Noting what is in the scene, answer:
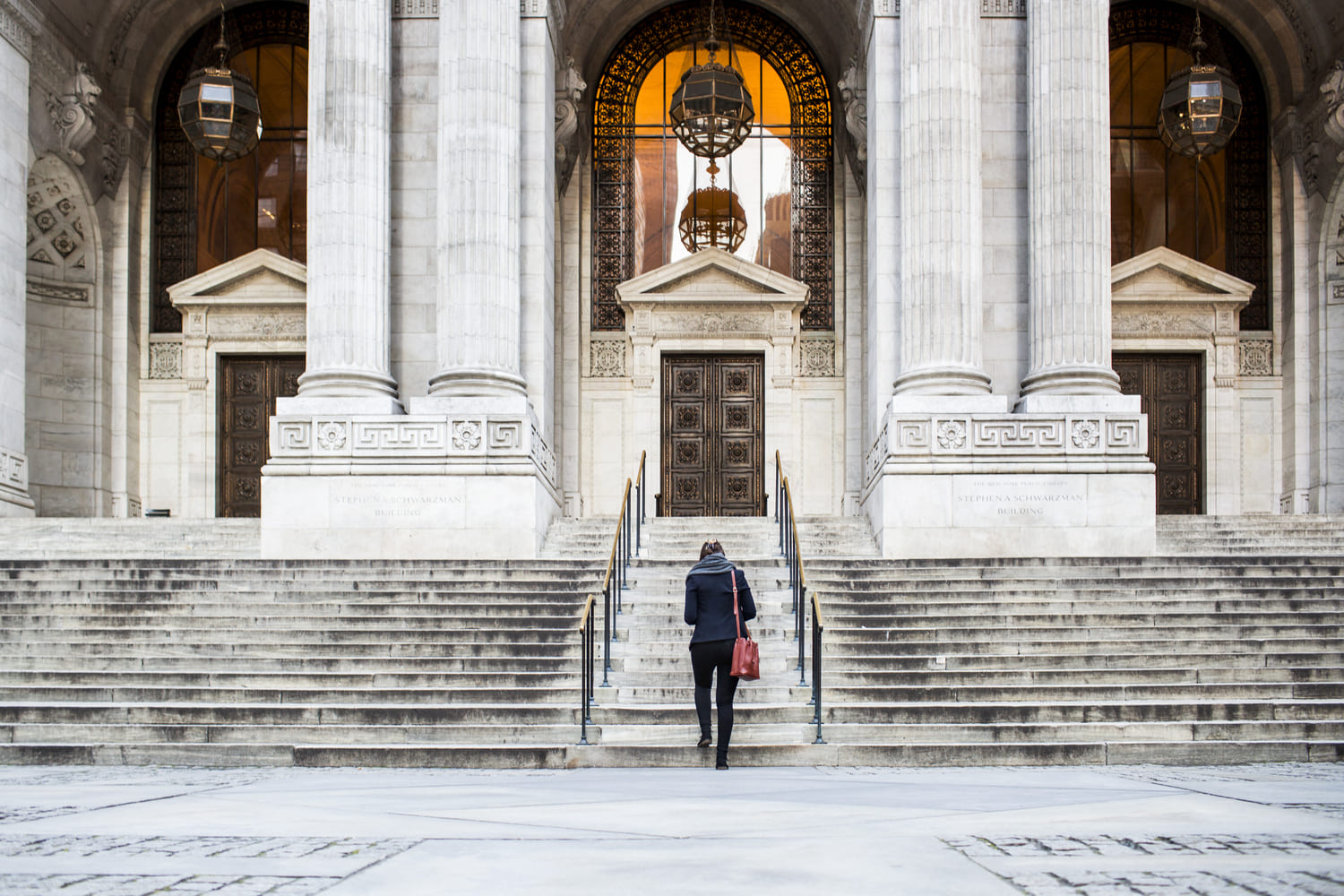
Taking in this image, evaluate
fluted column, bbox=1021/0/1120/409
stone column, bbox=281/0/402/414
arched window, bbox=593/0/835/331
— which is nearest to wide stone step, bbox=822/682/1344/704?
fluted column, bbox=1021/0/1120/409

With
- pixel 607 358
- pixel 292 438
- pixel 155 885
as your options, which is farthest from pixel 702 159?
pixel 155 885

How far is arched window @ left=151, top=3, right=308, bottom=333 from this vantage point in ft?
83.1

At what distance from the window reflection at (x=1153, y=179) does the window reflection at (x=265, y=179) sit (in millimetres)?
14532

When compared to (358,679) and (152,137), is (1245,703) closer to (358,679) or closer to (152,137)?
(358,679)

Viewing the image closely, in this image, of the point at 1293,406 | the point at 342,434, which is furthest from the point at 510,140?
the point at 1293,406

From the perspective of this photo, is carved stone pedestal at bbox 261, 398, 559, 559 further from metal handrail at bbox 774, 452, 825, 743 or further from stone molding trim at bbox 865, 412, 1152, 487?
stone molding trim at bbox 865, 412, 1152, 487

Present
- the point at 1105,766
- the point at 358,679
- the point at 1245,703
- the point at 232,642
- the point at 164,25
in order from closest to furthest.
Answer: the point at 1105,766, the point at 1245,703, the point at 358,679, the point at 232,642, the point at 164,25

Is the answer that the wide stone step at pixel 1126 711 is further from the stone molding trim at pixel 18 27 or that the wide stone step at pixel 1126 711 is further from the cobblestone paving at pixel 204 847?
the stone molding trim at pixel 18 27

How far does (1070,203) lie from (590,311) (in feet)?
30.1

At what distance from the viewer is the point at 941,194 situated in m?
18.7

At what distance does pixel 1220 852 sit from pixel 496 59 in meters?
15.9

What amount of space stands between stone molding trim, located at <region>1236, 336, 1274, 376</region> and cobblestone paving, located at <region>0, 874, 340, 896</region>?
22593 mm

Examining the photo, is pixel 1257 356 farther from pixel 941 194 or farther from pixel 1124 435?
pixel 941 194

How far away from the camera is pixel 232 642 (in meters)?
13.1
